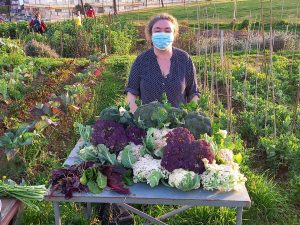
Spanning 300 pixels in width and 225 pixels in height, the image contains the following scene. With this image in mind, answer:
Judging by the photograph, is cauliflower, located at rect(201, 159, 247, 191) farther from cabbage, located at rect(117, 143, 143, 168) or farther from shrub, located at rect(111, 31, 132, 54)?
shrub, located at rect(111, 31, 132, 54)

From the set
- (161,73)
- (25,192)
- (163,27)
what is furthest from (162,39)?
(25,192)

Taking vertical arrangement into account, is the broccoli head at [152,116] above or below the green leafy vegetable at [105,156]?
above

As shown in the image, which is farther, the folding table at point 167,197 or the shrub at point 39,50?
the shrub at point 39,50

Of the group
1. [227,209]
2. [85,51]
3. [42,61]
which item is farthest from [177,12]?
[227,209]

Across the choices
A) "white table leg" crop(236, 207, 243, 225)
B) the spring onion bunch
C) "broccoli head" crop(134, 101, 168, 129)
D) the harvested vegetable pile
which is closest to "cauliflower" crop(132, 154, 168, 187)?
the harvested vegetable pile

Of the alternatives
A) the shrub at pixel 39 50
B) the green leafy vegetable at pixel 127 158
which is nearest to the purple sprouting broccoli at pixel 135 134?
the green leafy vegetable at pixel 127 158

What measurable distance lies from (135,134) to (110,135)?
168 millimetres

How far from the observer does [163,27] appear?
377cm

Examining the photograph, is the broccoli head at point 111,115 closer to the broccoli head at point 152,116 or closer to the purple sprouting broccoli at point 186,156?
the broccoli head at point 152,116

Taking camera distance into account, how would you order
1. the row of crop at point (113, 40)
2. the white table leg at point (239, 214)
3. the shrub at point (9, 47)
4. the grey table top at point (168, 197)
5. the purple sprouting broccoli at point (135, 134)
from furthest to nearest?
the row of crop at point (113, 40) → the shrub at point (9, 47) → the purple sprouting broccoli at point (135, 134) → the white table leg at point (239, 214) → the grey table top at point (168, 197)

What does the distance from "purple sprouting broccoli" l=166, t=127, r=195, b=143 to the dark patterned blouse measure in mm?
1233

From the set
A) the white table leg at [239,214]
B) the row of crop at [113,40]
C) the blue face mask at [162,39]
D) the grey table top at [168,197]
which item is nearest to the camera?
the grey table top at [168,197]

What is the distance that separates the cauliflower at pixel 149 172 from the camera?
2.54 metres

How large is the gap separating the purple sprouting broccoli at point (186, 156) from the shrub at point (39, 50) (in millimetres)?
9764
